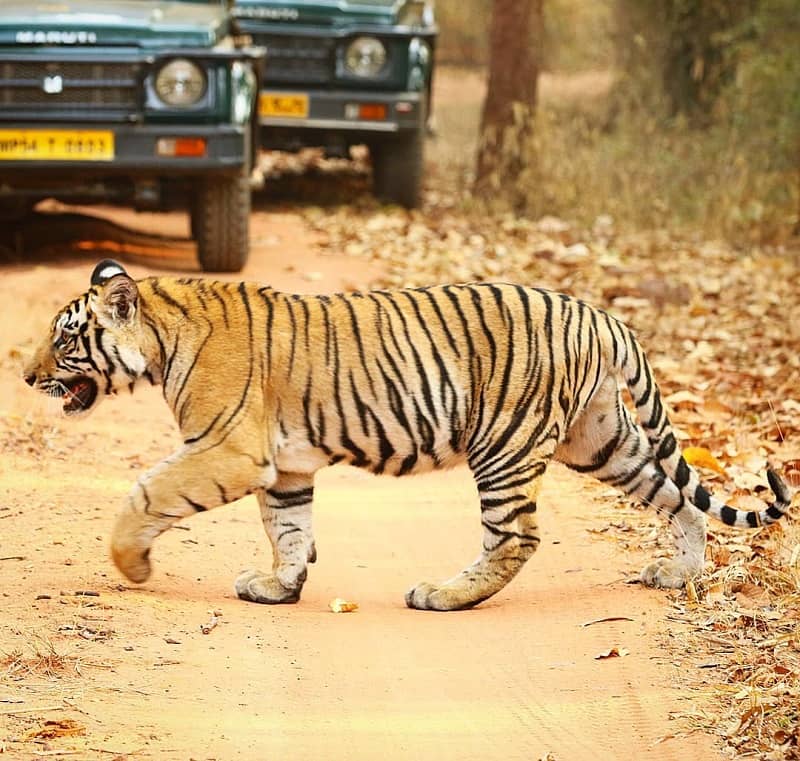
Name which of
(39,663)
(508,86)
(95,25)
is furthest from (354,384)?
(508,86)

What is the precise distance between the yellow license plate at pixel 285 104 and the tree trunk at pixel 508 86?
1890mm

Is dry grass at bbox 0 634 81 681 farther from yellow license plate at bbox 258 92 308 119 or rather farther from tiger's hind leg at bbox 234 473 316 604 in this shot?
yellow license plate at bbox 258 92 308 119

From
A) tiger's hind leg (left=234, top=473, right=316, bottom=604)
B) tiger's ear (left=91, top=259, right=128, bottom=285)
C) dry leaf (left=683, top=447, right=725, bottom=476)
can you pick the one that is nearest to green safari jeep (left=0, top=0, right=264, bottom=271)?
dry leaf (left=683, top=447, right=725, bottom=476)

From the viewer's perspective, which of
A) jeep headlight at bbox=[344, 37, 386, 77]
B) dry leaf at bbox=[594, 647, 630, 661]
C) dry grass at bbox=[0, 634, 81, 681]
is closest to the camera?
dry grass at bbox=[0, 634, 81, 681]

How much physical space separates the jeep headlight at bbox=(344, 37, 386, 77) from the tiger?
7.40m

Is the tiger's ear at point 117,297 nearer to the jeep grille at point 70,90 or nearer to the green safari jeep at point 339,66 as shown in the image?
the jeep grille at point 70,90

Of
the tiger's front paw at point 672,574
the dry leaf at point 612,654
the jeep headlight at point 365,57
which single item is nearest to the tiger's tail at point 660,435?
the tiger's front paw at point 672,574

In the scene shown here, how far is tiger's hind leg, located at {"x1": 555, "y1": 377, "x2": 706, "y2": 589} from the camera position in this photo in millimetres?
5488

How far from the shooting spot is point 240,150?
9.79m

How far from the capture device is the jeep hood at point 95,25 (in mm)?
9469

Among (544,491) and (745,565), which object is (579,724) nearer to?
(745,565)

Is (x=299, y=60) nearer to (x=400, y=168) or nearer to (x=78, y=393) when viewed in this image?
(x=400, y=168)

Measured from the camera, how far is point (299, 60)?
498 inches

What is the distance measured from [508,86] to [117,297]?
909 cm
